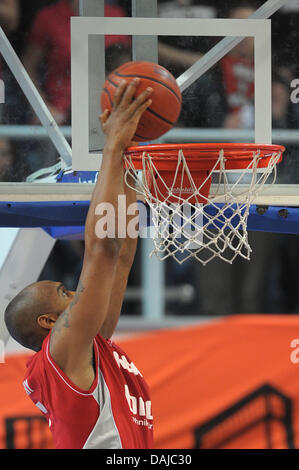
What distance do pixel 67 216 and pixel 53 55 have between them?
0.71 meters

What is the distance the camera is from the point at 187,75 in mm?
2732

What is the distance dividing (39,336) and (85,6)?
4.61 ft

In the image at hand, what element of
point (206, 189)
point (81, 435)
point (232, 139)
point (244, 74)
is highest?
point (244, 74)

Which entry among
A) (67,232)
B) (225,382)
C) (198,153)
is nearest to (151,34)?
(198,153)

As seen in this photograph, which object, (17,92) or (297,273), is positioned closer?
(17,92)

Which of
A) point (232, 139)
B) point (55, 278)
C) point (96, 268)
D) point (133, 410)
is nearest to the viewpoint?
point (96, 268)

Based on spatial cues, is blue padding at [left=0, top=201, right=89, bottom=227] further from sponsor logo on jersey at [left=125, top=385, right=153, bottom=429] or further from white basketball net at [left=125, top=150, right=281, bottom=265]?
sponsor logo on jersey at [left=125, top=385, right=153, bottom=429]

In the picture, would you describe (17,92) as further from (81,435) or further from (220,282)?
(220,282)

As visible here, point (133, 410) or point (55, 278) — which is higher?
point (55, 278)

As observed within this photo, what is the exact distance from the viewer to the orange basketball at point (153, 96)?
181cm

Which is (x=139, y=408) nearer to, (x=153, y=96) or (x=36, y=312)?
(x=36, y=312)

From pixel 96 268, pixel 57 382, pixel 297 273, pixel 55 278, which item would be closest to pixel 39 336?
pixel 57 382

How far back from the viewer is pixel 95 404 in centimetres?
193

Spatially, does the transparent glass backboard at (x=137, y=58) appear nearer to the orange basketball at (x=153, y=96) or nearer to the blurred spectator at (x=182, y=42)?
the blurred spectator at (x=182, y=42)
